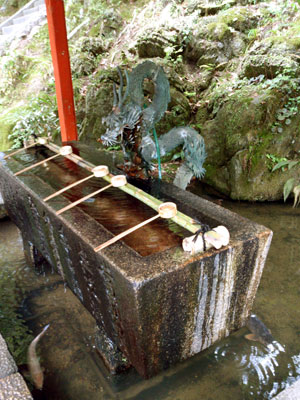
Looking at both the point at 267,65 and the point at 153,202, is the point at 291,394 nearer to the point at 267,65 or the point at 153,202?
the point at 153,202

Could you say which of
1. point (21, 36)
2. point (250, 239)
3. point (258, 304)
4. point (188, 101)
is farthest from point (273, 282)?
point (21, 36)

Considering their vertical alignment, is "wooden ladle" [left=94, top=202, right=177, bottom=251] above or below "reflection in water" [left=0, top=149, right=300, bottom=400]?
above

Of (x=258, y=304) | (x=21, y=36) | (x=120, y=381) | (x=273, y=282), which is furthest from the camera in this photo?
(x=21, y=36)

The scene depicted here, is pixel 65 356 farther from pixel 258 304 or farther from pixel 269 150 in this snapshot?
pixel 269 150

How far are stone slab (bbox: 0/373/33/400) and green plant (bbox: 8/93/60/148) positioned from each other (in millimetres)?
6168

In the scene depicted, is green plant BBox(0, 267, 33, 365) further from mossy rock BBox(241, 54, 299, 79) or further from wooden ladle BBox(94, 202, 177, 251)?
mossy rock BBox(241, 54, 299, 79)

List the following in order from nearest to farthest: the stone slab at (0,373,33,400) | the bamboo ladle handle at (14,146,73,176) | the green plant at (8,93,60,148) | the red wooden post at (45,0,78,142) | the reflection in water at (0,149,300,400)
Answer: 1. the stone slab at (0,373,33,400)
2. the reflection in water at (0,149,300,400)
3. the bamboo ladle handle at (14,146,73,176)
4. the red wooden post at (45,0,78,142)
5. the green plant at (8,93,60,148)

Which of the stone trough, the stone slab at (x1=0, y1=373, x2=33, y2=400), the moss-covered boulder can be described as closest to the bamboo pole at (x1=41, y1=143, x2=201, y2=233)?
the stone trough

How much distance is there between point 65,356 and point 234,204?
12.6 feet

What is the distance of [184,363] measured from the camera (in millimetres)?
2674

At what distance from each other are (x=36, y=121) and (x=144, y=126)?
18.4ft

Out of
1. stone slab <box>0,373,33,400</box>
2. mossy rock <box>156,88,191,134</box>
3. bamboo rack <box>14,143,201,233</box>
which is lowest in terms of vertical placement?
stone slab <box>0,373,33,400</box>

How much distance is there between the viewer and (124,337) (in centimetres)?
212

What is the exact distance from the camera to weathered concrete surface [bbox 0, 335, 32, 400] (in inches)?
70.9
